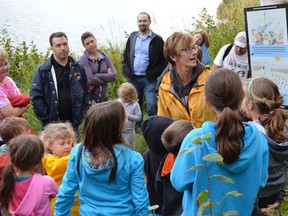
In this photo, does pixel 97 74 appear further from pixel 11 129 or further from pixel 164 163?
pixel 164 163

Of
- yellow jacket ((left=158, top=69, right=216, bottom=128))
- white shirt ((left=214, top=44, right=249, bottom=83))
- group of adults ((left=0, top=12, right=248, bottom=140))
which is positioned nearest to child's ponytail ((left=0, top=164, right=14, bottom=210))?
group of adults ((left=0, top=12, right=248, bottom=140))

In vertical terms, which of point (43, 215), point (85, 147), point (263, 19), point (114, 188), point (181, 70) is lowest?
point (43, 215)

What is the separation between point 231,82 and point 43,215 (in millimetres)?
1673

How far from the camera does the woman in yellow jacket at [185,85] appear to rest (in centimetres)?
394

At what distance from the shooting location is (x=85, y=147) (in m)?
3.02

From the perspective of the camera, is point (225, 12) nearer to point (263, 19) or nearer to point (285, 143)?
point (263, 19)

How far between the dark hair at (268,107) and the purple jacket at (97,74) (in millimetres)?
3602

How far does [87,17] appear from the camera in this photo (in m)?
17.8

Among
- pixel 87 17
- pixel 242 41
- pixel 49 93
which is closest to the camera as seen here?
pixel 49 93

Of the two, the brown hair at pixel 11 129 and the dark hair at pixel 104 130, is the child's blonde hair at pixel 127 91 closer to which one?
the brown hair at pixel 11 129

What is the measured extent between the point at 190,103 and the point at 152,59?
10.7 ft

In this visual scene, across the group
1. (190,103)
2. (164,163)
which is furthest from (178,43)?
(164,163)

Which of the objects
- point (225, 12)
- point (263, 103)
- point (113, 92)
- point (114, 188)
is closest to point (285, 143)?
point (263, 103)

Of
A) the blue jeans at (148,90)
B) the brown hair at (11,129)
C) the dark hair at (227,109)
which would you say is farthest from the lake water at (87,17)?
the dark hair at (227,109)
